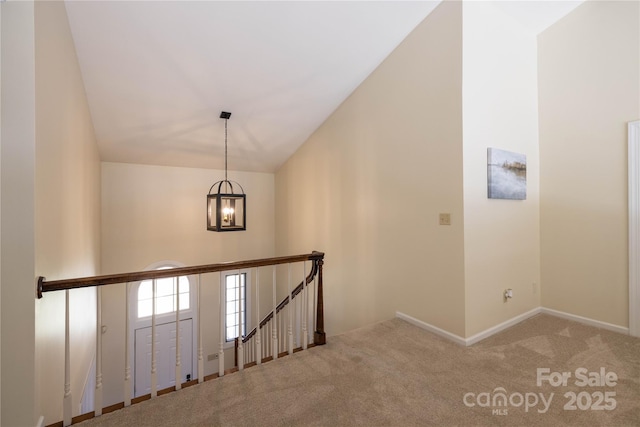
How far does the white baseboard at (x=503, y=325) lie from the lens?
107 inches

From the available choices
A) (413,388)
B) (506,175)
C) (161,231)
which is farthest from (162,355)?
(506,175)

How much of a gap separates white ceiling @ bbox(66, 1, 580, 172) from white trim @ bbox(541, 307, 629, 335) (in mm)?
3326

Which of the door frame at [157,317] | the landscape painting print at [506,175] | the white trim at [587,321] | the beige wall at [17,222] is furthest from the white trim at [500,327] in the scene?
the door frame at [157,317]

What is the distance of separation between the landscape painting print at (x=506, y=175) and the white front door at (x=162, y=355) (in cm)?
562

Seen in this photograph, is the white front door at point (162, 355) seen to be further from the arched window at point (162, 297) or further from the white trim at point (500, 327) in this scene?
the white trim at point (500, 327)

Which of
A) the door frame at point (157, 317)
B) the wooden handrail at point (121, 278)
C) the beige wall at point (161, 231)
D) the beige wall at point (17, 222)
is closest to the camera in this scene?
the beige wall at point (17, 222)

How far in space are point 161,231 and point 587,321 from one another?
6.24m

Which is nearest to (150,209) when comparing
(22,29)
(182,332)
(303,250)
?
(182,332)

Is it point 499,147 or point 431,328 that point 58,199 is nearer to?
point 431,328

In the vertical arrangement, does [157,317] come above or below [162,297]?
below

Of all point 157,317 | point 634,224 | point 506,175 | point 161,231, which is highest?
point 506,175

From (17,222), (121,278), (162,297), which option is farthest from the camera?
(162,297)

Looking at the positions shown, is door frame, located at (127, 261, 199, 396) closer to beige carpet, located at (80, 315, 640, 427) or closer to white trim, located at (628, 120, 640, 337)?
beige carpet, located at (80, 315, 640, 427)

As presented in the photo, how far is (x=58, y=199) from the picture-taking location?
83.4 inches
